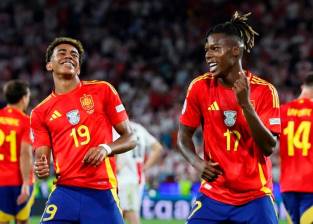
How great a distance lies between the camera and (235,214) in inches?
224

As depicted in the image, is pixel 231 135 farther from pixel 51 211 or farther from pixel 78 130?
pixel 51 211

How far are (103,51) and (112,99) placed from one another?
687 inches

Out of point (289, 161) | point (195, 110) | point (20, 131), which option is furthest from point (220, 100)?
point (20, 131)

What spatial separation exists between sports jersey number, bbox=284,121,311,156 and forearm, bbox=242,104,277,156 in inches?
126

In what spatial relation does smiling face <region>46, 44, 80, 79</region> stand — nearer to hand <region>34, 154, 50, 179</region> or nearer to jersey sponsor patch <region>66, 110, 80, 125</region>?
jersey sponsor patch <region>66, 110, 80, 125</region>

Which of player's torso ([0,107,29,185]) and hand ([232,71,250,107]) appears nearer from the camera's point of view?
hand ([232,71,250,107])

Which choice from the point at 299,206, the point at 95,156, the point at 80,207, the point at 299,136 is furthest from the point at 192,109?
the point at 299,206

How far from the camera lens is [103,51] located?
77.9ft

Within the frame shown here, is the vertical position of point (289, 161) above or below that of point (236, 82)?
below

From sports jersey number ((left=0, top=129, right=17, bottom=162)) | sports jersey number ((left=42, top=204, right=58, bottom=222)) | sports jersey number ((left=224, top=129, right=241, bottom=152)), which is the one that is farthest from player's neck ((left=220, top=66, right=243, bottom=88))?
sports jersey number ((left=0, top=129, right=17, bottom=162))

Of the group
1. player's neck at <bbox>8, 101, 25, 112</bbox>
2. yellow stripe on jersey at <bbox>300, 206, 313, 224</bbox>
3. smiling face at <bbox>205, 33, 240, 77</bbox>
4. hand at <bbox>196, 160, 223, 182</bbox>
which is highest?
smiling face at <bbox>205, 33, 240, 77</bbox>

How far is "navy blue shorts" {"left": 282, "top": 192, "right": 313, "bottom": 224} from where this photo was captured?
8617 mm

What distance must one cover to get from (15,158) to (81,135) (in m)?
3.79

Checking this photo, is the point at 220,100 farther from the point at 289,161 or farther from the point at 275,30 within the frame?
the point at 275,30
